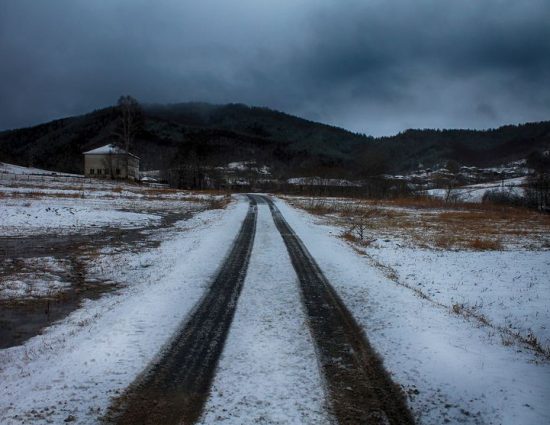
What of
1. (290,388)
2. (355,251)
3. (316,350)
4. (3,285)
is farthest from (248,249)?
(290,388)

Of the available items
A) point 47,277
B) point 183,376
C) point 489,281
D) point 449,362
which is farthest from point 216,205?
point 449,362

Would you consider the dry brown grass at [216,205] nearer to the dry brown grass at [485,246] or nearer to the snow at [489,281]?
the snow at [489,281]

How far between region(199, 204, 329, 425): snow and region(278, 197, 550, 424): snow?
48.2 inches

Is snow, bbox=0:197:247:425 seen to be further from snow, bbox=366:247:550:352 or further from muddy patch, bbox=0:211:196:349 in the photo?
snow, bbox=366:247:550:352

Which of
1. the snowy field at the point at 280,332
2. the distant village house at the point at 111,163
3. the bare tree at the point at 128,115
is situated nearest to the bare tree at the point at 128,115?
the bare tree at the point at 128,115

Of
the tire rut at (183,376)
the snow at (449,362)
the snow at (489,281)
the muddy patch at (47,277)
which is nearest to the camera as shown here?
the tire rut at (183,376)

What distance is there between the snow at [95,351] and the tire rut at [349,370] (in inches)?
104

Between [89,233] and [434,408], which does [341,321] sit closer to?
[434,408]

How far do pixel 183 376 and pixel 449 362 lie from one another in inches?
155

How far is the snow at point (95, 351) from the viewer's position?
4.43m

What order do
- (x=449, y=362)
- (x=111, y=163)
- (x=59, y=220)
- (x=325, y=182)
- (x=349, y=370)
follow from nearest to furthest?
(x=349, y=370) < (x=449, y=362) < (x=59, y=220) < (x=111, y=163) < (x=325, y=182)

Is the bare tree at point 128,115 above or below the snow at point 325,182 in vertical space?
above

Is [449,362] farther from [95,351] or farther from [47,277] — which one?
[47,277]

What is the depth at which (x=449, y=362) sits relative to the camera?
5.80 m
